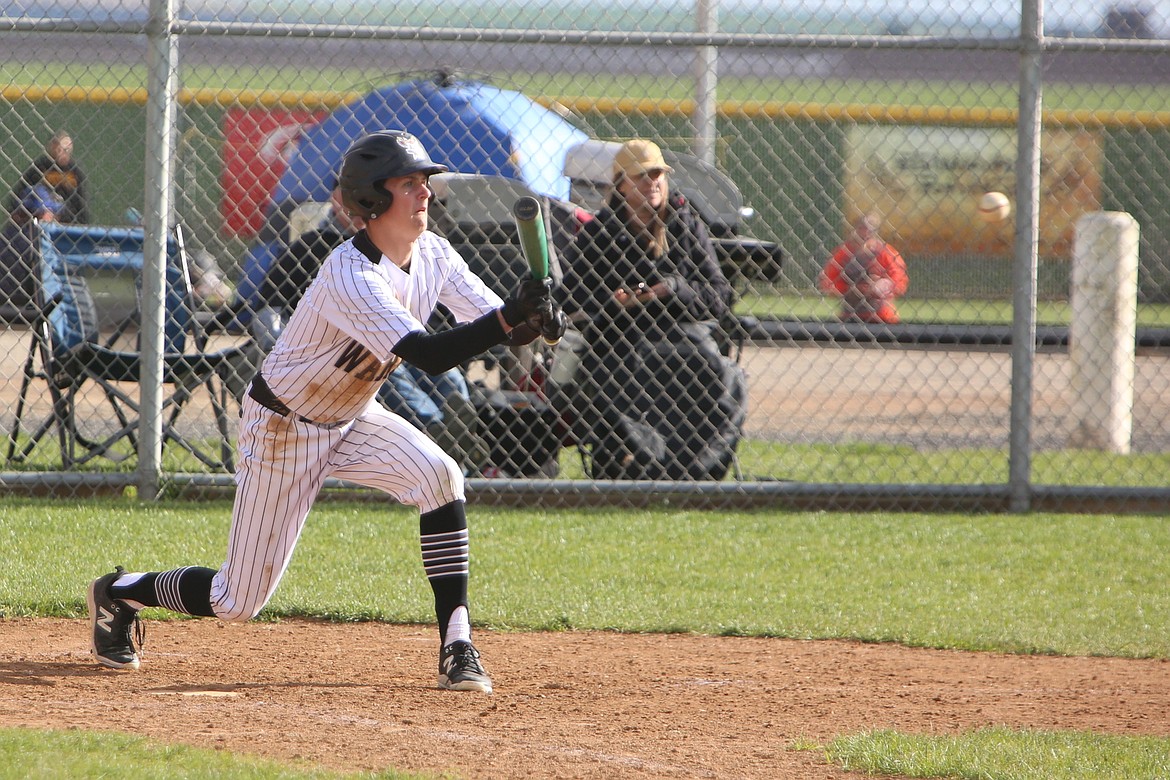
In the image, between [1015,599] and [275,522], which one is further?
[1015,599]

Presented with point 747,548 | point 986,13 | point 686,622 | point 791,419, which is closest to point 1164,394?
point 791,419

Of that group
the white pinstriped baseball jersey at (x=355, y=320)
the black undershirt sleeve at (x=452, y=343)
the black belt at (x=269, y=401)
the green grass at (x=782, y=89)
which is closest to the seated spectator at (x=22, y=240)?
the black belt at (x=269, y=401)

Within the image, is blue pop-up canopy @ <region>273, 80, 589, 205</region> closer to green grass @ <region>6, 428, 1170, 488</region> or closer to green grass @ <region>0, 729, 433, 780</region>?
green grass @ <region>6, 428, 1170, 488</region>

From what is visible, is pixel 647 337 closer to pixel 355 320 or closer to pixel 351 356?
pixel 351 356

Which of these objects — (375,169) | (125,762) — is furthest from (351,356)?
(125,762)

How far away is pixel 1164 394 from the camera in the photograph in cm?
1122

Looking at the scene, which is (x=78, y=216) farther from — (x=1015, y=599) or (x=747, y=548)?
(x=1015, y=599)

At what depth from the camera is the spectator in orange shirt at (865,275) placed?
1157cm

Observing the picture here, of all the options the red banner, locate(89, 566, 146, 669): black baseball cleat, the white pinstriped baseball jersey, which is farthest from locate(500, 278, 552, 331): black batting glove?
the red banner

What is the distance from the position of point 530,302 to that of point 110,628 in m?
1.62

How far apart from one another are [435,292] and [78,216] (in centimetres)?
616

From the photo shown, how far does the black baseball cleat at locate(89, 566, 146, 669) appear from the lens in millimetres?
3836

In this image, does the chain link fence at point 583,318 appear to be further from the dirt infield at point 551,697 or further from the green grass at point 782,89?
the green grass at point 782,89

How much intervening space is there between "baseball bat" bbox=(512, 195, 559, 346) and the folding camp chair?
3336 mm
